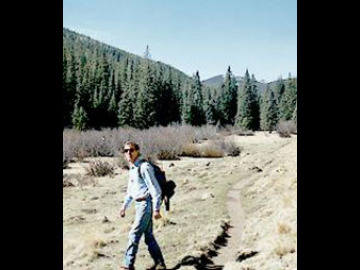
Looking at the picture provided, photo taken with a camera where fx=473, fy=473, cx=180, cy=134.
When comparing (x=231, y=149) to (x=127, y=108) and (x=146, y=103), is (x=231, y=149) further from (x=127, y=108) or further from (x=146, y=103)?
(x=127, y=108)

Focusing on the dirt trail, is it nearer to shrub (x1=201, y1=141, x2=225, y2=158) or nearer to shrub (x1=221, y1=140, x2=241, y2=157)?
shrub (x1=201, y1=141, x2=225, y2=158)

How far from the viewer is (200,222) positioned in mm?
11945

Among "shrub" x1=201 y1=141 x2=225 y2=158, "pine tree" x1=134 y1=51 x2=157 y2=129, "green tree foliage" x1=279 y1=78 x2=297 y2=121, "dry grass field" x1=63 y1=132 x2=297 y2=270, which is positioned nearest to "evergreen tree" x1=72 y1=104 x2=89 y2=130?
"pine tree" x1=134 y1=51 x2=157 y2=129

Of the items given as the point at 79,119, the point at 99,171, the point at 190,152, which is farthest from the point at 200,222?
the point at 79,119

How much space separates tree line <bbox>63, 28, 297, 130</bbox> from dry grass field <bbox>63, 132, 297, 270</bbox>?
77.6ft

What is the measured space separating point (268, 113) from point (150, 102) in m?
21.7

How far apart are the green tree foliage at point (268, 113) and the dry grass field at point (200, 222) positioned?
43.0m

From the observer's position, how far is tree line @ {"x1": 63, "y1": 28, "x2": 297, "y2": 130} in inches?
1957

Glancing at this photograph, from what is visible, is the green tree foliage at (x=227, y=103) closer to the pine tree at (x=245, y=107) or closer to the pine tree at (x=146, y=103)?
the pine tree at (x=245, y=107)

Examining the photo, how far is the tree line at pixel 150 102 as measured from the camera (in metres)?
49.7
